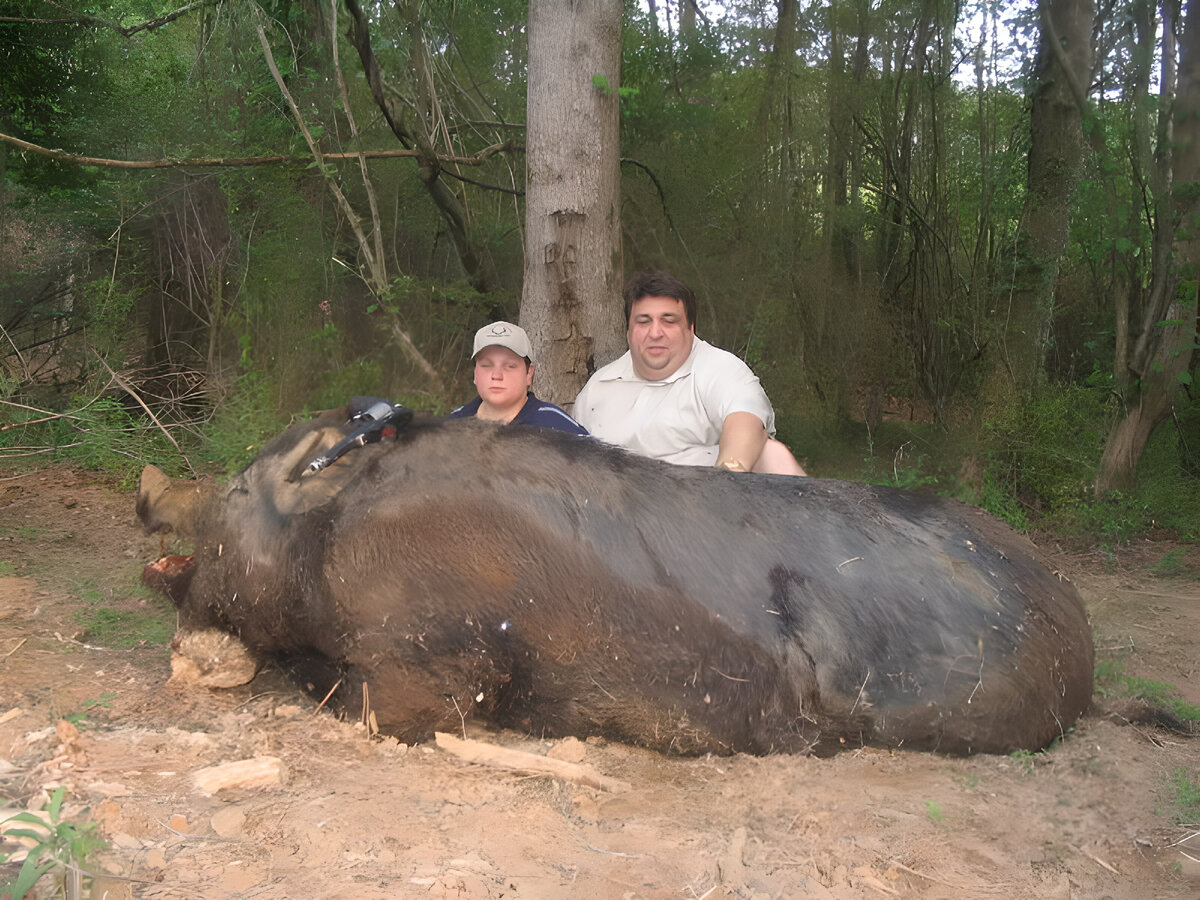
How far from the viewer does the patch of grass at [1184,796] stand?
2439 millimetres

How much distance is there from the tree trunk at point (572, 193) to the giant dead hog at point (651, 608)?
179 cm

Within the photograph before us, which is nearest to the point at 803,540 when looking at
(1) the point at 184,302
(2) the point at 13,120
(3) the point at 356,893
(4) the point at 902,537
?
(4) the point at 902,537

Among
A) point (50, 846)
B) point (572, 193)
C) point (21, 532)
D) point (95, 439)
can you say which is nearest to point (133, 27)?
point (95, 439)

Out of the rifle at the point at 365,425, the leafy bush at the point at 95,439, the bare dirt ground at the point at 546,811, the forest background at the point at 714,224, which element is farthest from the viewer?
the forest background at the point at 714,224

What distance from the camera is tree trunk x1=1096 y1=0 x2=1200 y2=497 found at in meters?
5.17

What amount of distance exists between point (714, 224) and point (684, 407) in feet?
13.1

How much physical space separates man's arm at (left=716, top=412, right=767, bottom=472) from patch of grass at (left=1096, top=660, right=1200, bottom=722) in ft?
4.91

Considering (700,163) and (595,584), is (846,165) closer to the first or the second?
(700,163)

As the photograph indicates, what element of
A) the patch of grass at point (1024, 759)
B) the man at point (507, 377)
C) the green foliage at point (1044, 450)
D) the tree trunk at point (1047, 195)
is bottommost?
the patch of grass at point (1024, 759)

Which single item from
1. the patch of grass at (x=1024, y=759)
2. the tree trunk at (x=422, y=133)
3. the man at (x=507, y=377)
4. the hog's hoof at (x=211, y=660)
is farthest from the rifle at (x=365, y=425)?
the tree trunk at (x=422, y=133)

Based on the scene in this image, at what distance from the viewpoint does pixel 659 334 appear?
3.87 m

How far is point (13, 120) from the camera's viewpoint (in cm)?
686

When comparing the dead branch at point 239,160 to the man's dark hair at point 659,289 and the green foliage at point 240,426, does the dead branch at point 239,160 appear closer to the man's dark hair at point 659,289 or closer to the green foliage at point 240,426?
the green foliage at point 240,426

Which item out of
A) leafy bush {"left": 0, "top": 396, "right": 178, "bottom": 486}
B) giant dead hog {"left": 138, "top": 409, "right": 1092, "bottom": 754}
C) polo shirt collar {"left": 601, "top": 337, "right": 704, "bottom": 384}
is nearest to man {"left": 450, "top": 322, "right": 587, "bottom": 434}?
polo shirt collar {"left": 601, "top": 337, "right": 704, "bottom": 384}
